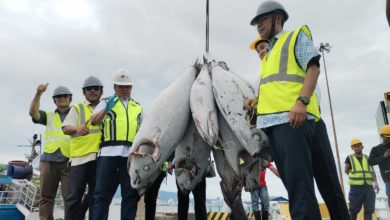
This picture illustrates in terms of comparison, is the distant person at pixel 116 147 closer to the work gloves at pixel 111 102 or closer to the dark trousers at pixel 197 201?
the work gloves at pixel 111 102

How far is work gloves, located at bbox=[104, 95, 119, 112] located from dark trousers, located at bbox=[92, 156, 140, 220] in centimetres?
60

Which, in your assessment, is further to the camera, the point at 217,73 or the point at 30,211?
the point at 30,211

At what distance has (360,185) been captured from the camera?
8.62m

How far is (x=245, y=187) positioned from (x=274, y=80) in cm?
89

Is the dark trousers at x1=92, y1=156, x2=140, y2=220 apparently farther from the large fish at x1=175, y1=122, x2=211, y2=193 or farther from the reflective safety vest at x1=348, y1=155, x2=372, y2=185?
the reflective safety vest at x1=348, y1=155, x2=372, y2=185

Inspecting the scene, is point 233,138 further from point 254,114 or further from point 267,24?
point 267,24

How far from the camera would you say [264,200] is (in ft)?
22.3

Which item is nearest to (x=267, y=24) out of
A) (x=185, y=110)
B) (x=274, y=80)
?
(x=274, y=80)

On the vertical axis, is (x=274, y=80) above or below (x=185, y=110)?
above

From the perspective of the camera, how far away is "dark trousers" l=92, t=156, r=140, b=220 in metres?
4.27

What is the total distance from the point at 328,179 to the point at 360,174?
6.29 metres

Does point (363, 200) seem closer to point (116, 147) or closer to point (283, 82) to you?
point (116, 147)

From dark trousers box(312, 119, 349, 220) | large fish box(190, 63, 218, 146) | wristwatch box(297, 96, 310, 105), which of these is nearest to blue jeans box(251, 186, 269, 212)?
dark trousers box(312, 119, 349, 220)

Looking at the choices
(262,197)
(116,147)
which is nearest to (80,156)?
(116,147)
